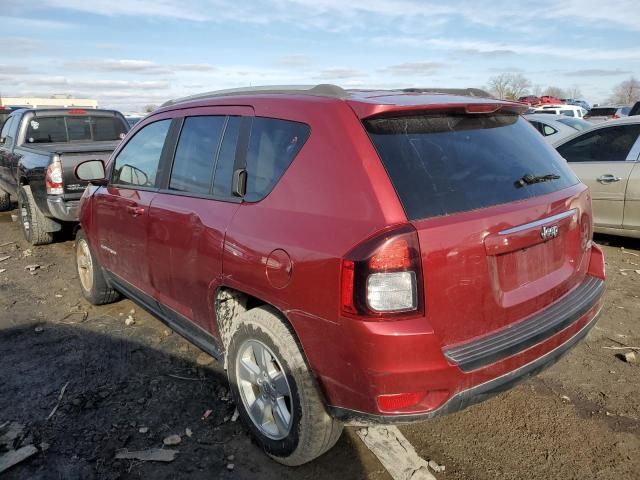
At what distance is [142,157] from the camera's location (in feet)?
12.5

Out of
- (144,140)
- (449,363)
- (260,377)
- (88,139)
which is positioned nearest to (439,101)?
(449,363)

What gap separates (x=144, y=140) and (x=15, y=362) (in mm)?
1915

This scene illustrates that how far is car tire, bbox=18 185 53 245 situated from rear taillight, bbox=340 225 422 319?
6.11 meters

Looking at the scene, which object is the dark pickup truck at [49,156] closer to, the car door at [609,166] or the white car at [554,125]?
the car door at [609,166]

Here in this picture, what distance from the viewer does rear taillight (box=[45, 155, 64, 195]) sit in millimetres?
6051

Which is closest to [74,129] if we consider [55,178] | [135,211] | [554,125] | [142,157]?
[55,178]

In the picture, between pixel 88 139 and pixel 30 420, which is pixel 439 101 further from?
pixel 88 139

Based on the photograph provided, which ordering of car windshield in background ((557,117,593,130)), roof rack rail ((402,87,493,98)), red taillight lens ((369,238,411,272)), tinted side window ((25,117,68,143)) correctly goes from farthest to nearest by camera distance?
car windshield in background ((557,117,593,130)), tinted side window ((25,117,68,143)), roof rack rail ((402,87,493,98)), red taillight lens ((369,238,411,272))

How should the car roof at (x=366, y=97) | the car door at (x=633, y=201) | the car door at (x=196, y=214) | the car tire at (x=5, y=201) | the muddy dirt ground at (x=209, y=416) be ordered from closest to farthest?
the car roof at (x=366, y=97)
the muddy dirt ground at (x=209, y=416)
the car door at (x=196, y=214)
the car door at (x=633, y=201)
the car tire at (x=5, y=201)

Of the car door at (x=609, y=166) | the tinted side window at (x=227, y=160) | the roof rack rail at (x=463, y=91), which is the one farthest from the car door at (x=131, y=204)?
the car door at (x=609, y=166)

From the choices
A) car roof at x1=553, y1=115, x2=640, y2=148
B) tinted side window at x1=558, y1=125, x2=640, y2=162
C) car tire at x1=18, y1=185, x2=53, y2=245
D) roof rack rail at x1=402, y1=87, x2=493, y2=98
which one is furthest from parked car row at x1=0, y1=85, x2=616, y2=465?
car tire at x1=18, y1=185, x2=53, y2=245

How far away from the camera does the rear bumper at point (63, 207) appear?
6105 millimetres

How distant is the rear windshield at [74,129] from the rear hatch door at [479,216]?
7.10 m

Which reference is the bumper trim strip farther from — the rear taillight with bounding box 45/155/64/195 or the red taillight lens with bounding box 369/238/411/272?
the rear taillight with bounding box 45/155/64/195
